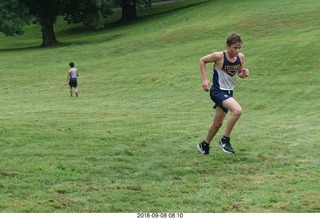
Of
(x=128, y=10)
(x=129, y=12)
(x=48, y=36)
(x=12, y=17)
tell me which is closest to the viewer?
(x=12, y=17)

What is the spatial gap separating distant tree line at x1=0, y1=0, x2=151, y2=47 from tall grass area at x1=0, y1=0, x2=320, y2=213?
1040 centimetres

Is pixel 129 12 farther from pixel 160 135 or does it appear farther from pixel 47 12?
pixel 160 135

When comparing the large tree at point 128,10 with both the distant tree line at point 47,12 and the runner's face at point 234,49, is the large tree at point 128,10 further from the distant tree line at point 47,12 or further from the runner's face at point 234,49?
the runner's face at point 234,49

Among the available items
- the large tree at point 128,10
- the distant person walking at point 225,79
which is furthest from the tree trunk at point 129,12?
the distant person walking at point 225,79

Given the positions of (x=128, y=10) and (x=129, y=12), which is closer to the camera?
(x=128, y=10)

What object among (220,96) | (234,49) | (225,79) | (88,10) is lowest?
(88,10)

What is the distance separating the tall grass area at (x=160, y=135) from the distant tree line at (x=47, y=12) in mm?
10398

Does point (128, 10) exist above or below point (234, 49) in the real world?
below

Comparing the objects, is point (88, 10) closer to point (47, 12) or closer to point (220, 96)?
point (47, 12)

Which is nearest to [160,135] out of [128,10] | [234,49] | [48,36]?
[234,49]

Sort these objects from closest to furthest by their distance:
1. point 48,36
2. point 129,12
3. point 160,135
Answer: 1. point 160,135
2. point 48,36
3. point 129,12

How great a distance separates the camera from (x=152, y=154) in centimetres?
1105

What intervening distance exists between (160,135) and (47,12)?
1784 inches

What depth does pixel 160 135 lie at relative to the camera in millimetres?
13367
